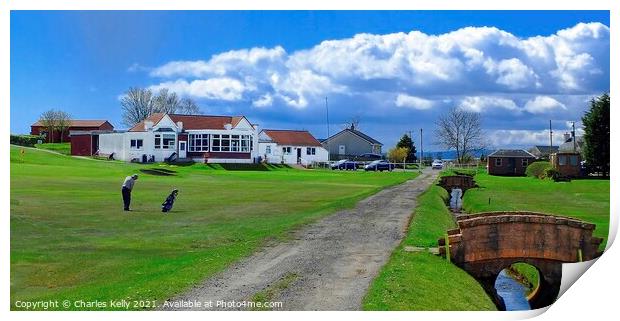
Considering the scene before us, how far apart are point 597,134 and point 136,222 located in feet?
37.6

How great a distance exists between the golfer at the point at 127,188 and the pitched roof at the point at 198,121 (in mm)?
1212

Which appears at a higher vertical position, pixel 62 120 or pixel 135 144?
pixel 62 120

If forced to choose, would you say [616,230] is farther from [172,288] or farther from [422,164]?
[172,288]

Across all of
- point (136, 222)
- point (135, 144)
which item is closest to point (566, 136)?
point (136, 222)

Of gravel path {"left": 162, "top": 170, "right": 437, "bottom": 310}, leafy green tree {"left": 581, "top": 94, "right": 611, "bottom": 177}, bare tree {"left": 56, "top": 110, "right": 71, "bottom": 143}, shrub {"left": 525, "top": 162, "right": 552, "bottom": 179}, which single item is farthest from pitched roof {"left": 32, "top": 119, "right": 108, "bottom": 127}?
shrub {"left": 525, "top": 162, "right": 552, "bottom": 179}

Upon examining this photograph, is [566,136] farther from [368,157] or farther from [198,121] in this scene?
[198,121]

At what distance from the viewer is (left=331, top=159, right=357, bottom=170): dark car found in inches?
981

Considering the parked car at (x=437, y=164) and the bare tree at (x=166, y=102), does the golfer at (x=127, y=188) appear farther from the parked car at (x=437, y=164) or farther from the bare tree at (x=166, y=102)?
the parked car at (x=437, y=164)

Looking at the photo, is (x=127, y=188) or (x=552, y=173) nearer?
(x=127, y=188)

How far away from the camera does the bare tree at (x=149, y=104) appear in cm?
1902

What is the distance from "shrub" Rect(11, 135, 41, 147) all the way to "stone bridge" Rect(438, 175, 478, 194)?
44.7ft

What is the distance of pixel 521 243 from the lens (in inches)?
723

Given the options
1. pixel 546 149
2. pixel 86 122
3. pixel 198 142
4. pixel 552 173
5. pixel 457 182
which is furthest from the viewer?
pixel 457 182
